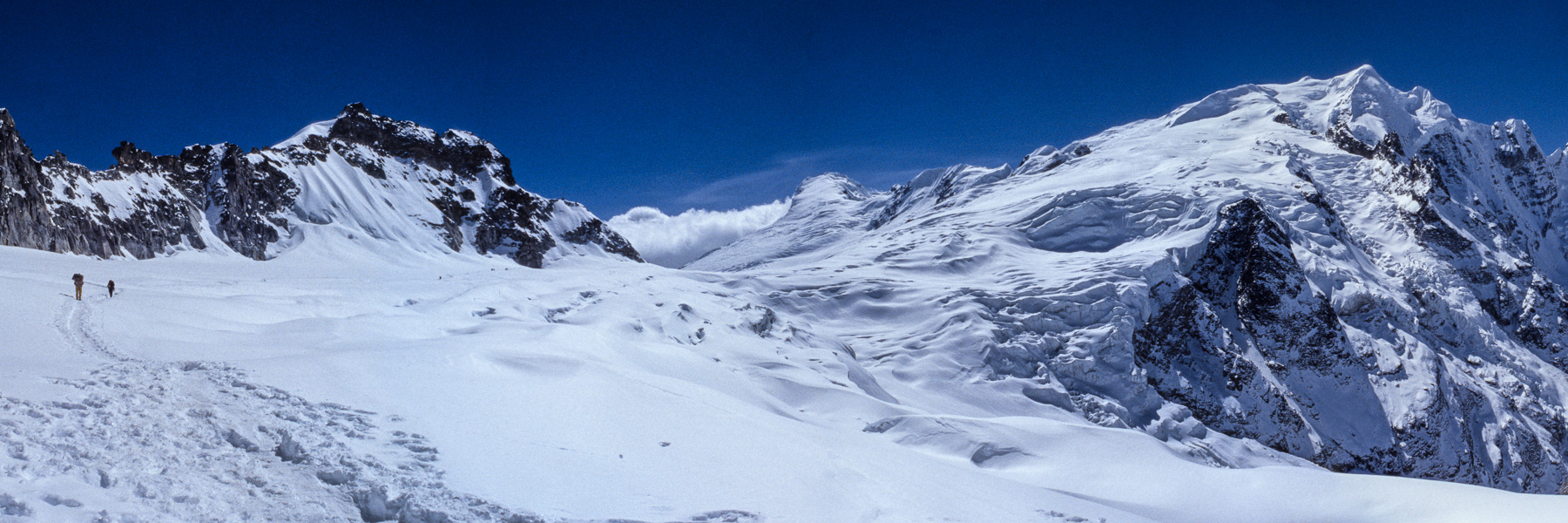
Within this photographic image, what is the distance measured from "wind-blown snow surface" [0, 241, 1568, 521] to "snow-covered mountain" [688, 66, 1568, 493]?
4.58m

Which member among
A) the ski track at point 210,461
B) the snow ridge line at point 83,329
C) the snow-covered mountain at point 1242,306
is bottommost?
the ski track at point 210,461

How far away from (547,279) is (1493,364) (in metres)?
76.8

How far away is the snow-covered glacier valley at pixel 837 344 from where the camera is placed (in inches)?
372

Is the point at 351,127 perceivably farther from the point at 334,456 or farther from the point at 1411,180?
the point at 1411,180

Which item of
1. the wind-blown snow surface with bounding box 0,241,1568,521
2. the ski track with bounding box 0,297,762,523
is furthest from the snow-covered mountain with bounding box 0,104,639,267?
the ski track with bounding box 0,297,762,523

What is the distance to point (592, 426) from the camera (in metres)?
12.2

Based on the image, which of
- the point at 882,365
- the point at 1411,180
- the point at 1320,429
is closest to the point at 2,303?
the point at 882,365

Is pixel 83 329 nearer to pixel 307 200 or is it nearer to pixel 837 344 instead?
pixel 837 344

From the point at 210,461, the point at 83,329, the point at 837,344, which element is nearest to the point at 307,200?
the point at 837,344

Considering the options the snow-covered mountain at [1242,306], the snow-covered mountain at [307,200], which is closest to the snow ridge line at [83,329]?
the snow-covered mountain at [1242,306]

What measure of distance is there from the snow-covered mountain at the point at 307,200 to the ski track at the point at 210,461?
54545 mm

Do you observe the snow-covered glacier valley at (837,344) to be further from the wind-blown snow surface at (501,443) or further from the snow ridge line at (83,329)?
the snow ridge line at (83,329)

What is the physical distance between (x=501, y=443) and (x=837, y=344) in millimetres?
32579

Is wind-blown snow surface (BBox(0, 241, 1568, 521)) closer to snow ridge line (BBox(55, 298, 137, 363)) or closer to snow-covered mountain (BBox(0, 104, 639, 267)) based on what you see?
snow ridge line (BBox(55, 298, 137, 363))
